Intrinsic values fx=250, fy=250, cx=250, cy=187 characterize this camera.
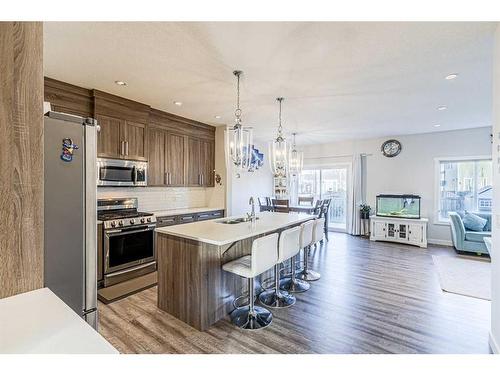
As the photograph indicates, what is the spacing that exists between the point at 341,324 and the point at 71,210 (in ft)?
8.36

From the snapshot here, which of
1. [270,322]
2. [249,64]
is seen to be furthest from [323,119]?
[270,322]

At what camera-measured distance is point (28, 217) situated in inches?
45.9

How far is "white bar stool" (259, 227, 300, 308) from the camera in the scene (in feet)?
8.95

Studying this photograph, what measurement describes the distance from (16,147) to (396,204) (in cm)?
705

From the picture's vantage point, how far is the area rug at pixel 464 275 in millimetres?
3311

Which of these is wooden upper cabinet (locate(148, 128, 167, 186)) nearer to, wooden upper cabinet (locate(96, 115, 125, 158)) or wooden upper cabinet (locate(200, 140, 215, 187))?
wooden upper cabinet (locate(96, 115, 125, 158))

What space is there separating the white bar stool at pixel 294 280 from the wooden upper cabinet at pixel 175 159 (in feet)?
8.62

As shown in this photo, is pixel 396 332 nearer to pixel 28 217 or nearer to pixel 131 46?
pixel 28 217

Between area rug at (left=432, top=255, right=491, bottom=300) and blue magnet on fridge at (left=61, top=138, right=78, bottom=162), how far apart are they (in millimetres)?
4416

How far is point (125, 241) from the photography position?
11.6 feet

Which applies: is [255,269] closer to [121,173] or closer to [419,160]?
[121,173]

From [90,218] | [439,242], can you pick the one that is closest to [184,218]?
[90,218]

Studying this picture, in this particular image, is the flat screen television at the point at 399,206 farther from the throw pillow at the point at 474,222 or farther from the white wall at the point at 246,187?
the white wall at the point at 246,187

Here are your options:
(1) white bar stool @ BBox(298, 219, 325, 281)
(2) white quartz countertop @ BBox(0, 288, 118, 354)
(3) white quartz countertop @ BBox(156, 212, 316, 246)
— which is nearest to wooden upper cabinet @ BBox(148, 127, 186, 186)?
(3) white quartz countertop @ BBox(156, 212, 316, 246)
